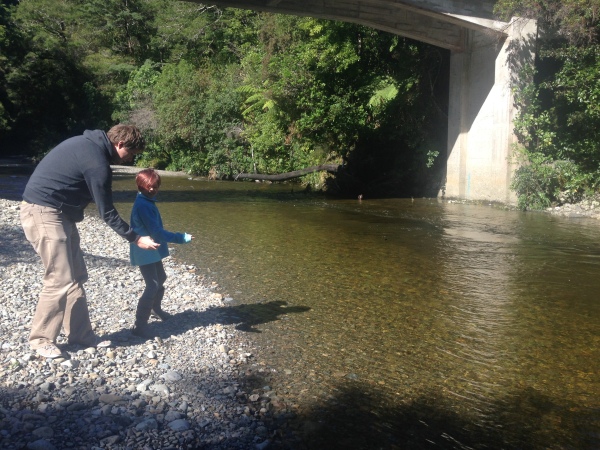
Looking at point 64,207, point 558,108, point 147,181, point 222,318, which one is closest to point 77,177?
point 64,207

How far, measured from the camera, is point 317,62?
2223 centimetres

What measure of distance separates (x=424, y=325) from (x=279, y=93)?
1810cm

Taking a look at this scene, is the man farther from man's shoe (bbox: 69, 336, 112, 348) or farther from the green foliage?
the green foliage

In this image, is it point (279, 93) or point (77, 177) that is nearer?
point (77, 177)

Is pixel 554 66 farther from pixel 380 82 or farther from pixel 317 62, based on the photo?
pixel 317 62

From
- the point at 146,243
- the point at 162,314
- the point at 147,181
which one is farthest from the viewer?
the point at 162,314

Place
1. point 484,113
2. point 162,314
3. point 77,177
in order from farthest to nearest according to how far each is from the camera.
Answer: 1. point 484,113
2. point 162,314
3. point 77,177

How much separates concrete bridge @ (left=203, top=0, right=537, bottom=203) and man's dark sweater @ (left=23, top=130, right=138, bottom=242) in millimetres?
12509

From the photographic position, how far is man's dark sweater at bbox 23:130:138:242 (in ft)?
15.2

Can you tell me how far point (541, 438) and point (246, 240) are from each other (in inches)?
315

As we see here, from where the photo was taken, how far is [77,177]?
15.5ft

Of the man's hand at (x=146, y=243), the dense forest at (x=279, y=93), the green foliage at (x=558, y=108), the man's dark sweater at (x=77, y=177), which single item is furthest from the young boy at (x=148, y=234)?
the green foliage at (x=558, y=108)

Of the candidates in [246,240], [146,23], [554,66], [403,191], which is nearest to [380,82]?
[403,191]

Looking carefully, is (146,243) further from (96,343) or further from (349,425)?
(349,425)
